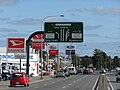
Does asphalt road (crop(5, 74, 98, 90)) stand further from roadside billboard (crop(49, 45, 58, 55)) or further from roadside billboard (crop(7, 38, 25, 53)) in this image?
roadside billboard (crop(49, 45, 58, 55))

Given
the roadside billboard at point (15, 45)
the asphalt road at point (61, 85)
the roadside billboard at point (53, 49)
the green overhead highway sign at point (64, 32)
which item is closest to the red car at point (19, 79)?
the asphalt road at point (61, 85)

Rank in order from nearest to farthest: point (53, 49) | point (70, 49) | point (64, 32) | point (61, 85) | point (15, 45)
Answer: point (61, 85)
point (64, 32)
point (15, 45)
point (53, 49)
point (70, 49)

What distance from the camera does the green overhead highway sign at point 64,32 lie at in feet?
172

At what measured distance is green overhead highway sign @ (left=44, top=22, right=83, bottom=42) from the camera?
52344 millimetres

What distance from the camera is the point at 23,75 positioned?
45438 millimetres

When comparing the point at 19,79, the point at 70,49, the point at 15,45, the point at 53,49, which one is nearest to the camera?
the point at 19,79

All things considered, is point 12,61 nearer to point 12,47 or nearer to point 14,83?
point 12,47

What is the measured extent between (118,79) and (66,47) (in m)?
69.3

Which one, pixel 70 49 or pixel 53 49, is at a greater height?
pixel 70 49

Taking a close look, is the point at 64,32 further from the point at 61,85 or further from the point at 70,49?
the point at 70,49

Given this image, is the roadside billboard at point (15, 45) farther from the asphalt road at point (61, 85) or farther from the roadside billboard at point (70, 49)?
the roadside billboard at point (70, 49)

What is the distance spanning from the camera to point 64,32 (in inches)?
2067

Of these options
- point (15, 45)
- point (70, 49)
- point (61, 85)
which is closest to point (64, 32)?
point (61, 85)

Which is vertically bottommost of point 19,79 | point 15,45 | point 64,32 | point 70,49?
point 19,79
